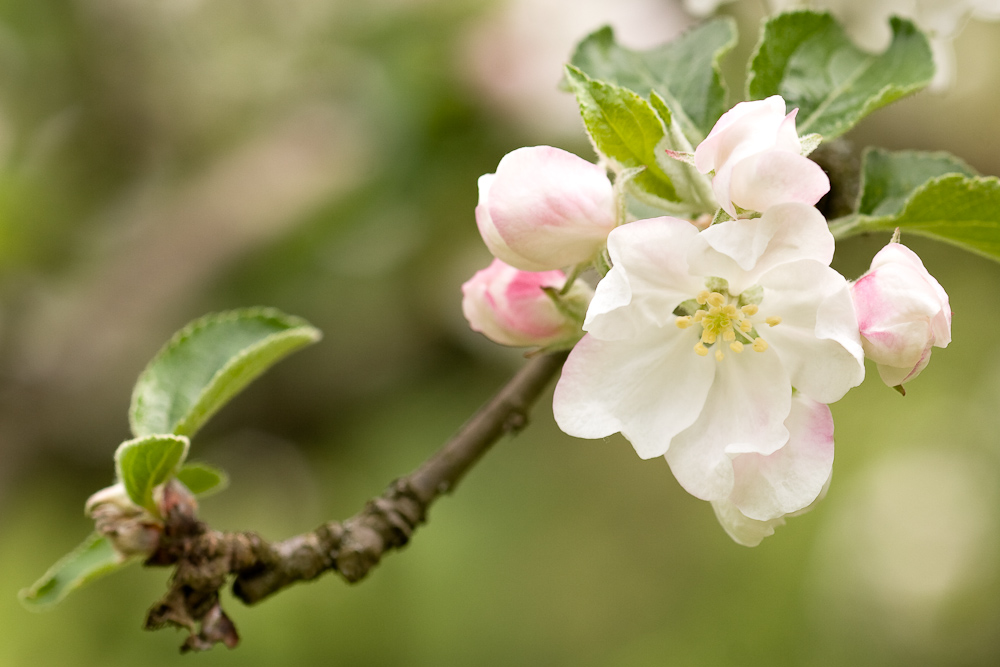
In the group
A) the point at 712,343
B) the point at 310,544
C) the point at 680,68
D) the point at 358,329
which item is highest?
the point at 680,68

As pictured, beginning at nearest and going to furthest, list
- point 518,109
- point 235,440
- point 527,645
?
point 518,109 < point 235,440 < point 527,645

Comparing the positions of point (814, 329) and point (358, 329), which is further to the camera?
point (358, 329)

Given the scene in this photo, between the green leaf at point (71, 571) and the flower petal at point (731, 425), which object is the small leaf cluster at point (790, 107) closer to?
the flower petal at point (731, 425)

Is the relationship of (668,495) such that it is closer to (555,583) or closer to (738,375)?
(555,583)

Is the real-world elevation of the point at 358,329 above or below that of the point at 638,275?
below

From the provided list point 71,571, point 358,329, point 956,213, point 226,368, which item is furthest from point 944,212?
point 358,329

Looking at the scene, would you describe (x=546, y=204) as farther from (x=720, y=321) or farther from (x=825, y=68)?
(x=825, y=68)

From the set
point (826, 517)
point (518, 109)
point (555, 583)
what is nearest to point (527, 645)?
point (555, 583)

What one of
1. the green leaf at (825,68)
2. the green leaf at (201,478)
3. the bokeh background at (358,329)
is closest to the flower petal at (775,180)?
the green leaf at (825,68)
